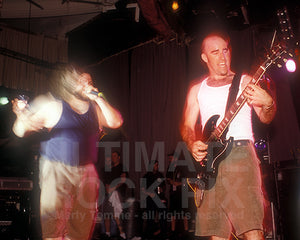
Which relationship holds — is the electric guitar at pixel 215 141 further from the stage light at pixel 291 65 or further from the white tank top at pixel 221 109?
→ the stage light at pixel 291 65

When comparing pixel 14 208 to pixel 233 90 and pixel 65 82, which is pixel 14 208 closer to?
pixel 65 82

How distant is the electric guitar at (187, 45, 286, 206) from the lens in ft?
8.14

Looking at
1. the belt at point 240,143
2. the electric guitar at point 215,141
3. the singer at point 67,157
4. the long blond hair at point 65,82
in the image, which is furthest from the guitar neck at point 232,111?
the long blond hair at point 65,82

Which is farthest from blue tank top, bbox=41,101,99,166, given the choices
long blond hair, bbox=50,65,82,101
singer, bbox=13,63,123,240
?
long blond hair, bbox=50,65,82,101

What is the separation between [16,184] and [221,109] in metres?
3.76

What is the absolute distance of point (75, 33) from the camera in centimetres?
1037

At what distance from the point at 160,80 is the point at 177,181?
298 cm

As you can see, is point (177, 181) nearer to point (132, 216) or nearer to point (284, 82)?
point (132, 216)

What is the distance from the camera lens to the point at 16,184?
4961 mm

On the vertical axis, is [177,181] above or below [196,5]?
below

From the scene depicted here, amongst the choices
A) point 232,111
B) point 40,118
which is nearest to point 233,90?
point 232,111

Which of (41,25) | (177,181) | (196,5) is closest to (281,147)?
(177,181)

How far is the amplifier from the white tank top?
356 centimetres

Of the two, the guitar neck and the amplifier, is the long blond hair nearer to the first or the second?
the guitar neck
